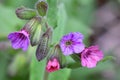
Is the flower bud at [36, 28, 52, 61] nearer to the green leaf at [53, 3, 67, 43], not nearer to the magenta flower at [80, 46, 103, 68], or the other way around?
the magenta flower at [80, 46, 103, 68]

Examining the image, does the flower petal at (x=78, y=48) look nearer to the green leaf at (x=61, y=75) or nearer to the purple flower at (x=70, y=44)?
the purple flower at (x=70, y=44)

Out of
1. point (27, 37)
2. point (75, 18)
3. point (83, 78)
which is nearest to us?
point (27, 37)

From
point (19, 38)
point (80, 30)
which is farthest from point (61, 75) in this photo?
point (80, 30)

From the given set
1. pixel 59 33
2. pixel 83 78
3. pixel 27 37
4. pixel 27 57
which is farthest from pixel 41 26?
pixel 83 78

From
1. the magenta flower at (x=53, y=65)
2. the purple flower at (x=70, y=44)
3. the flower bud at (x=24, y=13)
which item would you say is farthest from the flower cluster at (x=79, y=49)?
the flower bud at (x=24, y=13)

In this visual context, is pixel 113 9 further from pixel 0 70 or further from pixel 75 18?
pixel 0 70

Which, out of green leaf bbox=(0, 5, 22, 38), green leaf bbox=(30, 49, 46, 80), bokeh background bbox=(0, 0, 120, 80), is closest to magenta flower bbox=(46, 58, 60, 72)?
green leaf bbox=(30, 49, 46, 80)
